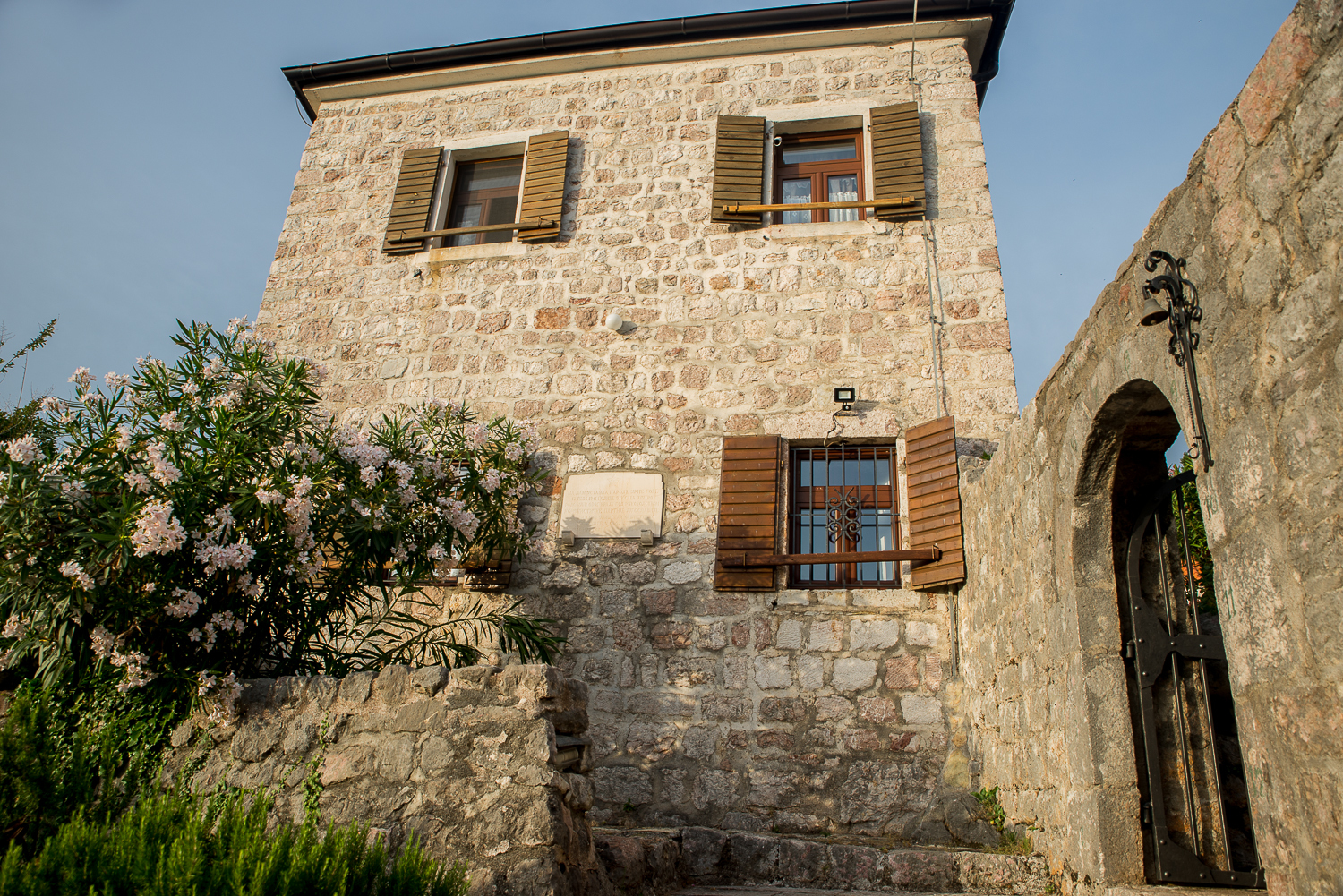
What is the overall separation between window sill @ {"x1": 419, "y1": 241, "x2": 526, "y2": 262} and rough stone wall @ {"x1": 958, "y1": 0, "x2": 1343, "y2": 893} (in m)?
4.70

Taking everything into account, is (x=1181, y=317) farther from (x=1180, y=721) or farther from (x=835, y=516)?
(x=835, y=516)

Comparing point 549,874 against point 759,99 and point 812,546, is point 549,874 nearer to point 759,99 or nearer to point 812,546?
point 812,546

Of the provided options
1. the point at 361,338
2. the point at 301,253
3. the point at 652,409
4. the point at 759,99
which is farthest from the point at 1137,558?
the point at 301,253

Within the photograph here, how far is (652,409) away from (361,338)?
2.49m

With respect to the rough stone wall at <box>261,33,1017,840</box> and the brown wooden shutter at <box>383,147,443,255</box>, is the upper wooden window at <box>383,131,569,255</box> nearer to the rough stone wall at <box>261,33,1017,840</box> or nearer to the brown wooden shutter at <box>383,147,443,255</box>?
the brown wooden shutter at <box>383,147,443,255</box>

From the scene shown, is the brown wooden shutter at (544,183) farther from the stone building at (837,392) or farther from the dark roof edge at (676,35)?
the dark roof edge at (676,35)

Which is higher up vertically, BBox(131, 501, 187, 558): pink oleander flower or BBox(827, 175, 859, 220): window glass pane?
BBox(827, 175, 859, 220): window glass pane

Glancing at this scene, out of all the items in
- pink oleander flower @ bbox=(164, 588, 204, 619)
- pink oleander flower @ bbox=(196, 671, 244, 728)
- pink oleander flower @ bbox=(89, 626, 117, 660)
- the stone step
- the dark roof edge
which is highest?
the dark roof edge

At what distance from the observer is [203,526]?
3568mm

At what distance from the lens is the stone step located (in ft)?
11.9

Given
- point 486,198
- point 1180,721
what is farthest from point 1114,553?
point 486,198

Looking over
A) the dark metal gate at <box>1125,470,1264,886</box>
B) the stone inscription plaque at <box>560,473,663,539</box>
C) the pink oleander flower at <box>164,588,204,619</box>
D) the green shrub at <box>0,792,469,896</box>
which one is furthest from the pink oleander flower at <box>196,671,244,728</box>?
the dark metal gate at <box>1125,470,1264,886</box>

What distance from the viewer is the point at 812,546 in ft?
17.9

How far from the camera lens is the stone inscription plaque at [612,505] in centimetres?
570
